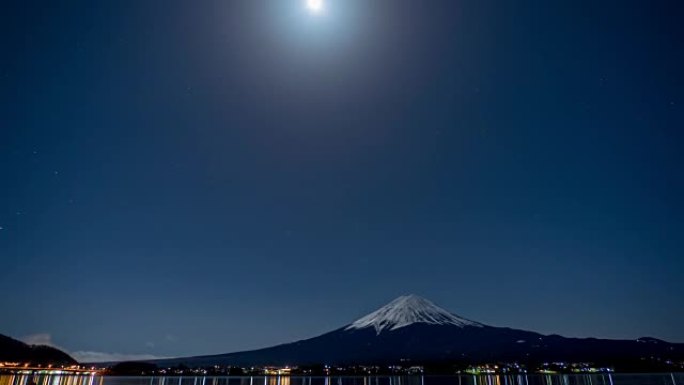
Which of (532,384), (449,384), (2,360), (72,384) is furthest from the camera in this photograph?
(2,360)

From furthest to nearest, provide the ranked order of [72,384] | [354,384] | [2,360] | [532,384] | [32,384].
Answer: [2,360], [354,384], [532,384], [72,384], [32,384]

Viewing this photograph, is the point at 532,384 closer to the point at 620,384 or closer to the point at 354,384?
the point at 620,384

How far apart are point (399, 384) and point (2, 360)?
573ft

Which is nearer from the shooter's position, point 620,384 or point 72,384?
point 72,384

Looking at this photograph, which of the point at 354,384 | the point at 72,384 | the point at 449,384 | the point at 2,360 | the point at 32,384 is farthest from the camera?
the point at 2,360

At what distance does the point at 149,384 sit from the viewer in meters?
154

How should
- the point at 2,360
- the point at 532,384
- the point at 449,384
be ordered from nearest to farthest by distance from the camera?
1. the point at 532,384
2. the point at 449,384
3. the point at 2,360

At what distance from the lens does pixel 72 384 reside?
10644cm

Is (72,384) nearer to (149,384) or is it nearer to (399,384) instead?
(149,384)

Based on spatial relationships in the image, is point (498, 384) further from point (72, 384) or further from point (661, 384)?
point (72, 384)

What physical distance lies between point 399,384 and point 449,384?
24.2 metres

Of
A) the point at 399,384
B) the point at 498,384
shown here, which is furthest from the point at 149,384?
the point at 498,384

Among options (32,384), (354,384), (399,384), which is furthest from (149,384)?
(32,384)

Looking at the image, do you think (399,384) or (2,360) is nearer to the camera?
(399,384)
